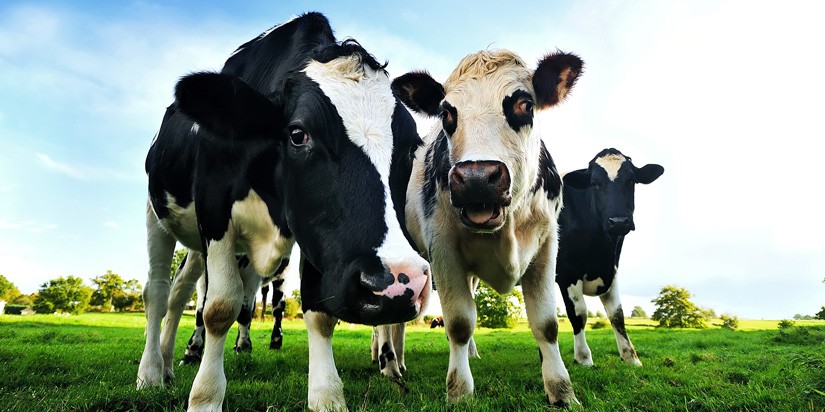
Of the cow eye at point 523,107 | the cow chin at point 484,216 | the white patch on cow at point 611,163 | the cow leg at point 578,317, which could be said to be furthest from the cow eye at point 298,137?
the white patch on cow at point 611,163

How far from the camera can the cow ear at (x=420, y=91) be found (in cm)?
491

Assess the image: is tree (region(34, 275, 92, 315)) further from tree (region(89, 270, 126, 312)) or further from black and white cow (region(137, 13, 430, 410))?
black and white cow (region(137, 13, 430, 410))

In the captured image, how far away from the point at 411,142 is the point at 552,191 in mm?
2061

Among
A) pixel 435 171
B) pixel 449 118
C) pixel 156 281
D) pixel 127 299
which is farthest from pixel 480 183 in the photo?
pixel 127 299

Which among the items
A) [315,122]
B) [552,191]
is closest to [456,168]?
[315,122]

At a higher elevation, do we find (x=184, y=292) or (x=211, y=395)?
(x=184, y=292)

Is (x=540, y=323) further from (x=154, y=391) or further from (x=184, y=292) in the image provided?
(x=184, y=292)

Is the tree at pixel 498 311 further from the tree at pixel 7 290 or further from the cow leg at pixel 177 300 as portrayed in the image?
the tree at pixel 7 290

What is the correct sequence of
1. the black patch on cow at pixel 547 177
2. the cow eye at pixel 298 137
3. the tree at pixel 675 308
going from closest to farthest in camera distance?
the cow eye at pixel 298 137 → the black patch on cow at pixel 547 177 → the tree at pixel 675 308

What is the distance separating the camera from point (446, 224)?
4266 millimetres

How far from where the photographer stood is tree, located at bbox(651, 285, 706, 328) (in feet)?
117

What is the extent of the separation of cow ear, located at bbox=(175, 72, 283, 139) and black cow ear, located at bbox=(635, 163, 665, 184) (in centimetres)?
731

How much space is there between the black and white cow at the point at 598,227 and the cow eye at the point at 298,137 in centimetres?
563

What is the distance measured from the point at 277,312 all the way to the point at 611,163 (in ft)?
21.8
